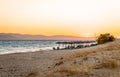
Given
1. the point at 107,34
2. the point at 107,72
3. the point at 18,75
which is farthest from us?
the point at 107,34

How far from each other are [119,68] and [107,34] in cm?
6493

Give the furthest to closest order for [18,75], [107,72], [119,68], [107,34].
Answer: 1. [107,34]
2. [18,75]
3. [119,68]
4. [107,72]

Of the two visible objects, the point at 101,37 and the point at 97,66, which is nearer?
the point at 97,66

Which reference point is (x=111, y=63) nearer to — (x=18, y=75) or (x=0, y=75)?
(x=18, y=75)

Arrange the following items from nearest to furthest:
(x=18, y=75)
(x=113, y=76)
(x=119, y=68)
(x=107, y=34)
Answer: (x=113, y=76), (x=119, y=68), (x=18, y=75), (x=107, y=34)

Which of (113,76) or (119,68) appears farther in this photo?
(119,68)

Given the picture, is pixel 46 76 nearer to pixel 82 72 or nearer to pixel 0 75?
pixel 82 72

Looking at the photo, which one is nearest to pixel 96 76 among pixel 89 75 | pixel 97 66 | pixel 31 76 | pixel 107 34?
pixel 89 75

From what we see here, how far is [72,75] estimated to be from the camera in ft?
51.1

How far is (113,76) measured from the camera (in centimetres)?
1530

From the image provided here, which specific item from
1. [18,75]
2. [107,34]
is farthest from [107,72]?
[107,34]

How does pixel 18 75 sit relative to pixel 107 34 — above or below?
below

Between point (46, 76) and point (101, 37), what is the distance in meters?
68.9

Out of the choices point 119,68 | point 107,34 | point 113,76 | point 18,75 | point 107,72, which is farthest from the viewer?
point 107,34
